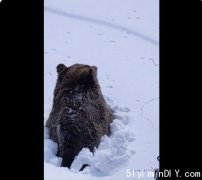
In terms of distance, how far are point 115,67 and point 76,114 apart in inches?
48.3

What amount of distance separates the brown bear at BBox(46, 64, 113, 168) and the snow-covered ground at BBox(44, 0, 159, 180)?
2.7 inches

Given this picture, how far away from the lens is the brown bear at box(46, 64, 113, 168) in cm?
273

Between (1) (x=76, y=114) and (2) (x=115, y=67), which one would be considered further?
(2) (x=115, y=67)

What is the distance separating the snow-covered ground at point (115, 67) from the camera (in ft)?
8.89

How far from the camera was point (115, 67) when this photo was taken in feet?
12.8

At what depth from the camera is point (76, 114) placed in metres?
2.76

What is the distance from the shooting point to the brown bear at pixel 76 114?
2.73 metres

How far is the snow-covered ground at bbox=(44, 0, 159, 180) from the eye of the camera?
2711 millimetres

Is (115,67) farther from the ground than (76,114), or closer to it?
farther from the ground

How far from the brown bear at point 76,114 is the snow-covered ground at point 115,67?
0.07 m

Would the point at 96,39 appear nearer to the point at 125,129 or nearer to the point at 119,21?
the point at 119,21
